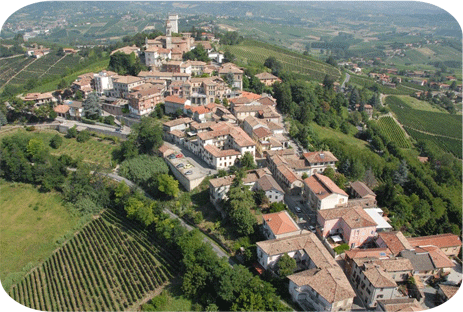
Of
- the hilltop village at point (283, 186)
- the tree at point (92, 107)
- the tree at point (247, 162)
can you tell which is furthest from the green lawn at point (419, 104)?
the tree at point (92, 107)

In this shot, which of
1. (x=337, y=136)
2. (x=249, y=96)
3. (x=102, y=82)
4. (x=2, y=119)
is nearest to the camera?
(x=2, y=119)

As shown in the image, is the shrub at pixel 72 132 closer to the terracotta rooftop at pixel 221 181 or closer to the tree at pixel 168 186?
the tree at pixel 168 186

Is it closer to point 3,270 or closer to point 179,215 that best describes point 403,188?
point 179,215

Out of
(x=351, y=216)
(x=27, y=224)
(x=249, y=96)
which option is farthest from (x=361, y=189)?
(x=27, y=224)

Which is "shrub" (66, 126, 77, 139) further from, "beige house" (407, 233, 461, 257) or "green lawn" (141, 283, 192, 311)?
"beige house" (407, 233, 461, 257)

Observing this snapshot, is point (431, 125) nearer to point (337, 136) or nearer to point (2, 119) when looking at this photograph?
point (337, 136)

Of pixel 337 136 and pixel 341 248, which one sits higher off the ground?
pixel 341 248

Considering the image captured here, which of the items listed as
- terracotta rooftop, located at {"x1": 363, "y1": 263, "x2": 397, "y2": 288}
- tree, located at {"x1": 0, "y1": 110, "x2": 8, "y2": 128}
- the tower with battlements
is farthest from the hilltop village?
the tower with battlements
